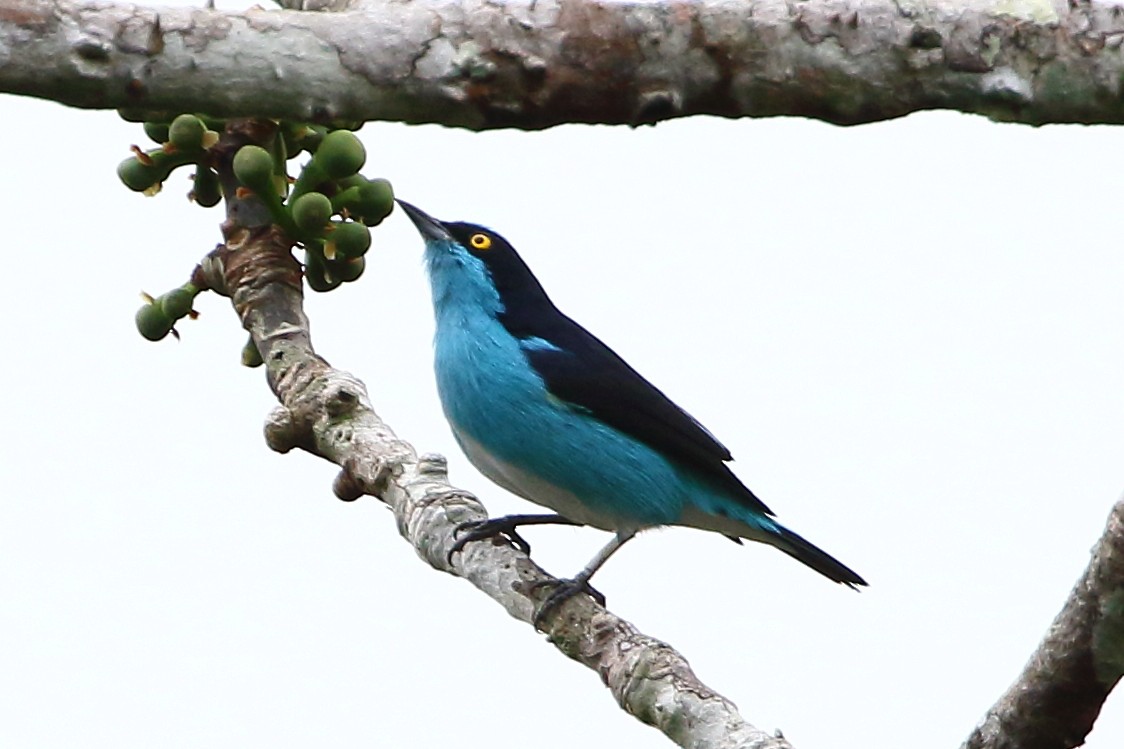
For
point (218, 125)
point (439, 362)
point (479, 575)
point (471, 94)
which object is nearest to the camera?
point (471, 94)

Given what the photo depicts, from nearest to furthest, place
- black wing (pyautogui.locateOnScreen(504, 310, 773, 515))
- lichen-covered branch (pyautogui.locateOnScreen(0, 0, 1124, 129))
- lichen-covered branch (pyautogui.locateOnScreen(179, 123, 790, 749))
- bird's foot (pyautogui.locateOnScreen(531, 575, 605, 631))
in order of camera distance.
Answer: lichen-covered branch (pyautogui.locateOnScreen(0, 0, 1124, 129))
lichen-covered branch (pyautogui.locateOnScreen(179, 123, 790, 749))
bird's foot (pyautogui.locateOnScreen(531, 575, 605, 631))
black wing (pyautogui.locateOnScreen(504, 310, 773, 515))

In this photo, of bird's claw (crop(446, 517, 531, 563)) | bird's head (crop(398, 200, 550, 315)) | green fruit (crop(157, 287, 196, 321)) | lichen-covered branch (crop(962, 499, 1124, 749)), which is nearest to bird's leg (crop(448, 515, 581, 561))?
bird's claw (crop(446, 517, 531, 563))

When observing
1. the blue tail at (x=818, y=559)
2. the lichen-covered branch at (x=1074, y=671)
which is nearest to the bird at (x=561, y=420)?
the blue tail at (x=818, y=559)

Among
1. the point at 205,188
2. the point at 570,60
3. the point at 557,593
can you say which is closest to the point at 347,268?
the point at 205,188

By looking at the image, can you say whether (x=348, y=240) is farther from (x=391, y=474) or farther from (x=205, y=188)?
(x=391, y=474)

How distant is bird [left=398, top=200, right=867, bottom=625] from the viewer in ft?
20.6

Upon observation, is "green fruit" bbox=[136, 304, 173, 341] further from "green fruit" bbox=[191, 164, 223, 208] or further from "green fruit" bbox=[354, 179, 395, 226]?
"green fruit" bbox=[354, 179, 395, 226]

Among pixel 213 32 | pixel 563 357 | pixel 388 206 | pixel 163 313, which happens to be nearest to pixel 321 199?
pixel 388 206

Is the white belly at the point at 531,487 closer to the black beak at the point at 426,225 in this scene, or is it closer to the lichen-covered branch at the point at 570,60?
the black beak at the point at 426,225

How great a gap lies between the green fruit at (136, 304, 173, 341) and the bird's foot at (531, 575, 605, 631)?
1.72m

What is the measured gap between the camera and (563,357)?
6.52 meters

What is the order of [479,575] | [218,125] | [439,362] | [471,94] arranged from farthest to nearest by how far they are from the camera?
[439,362] → [218,125] → [479,575] → [471,94]

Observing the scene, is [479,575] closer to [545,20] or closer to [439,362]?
[439,362]

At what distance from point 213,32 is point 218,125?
2.59 metres
